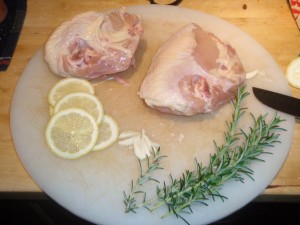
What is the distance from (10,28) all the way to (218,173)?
1857 millimetres

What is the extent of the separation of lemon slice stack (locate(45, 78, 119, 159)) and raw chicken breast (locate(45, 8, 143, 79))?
0.19 metres

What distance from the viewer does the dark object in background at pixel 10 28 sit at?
232cm

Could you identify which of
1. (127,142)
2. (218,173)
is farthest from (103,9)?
(218,173)

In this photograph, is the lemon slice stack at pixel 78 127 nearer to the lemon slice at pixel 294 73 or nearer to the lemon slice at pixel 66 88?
the lemon slice at pixel 66 88

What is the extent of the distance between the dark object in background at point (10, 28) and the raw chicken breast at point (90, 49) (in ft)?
1.39

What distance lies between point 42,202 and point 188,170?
1.02 m

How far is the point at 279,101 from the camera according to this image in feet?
6.28

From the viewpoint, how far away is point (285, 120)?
1839 mm

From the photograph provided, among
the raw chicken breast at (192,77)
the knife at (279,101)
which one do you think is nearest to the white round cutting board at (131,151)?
the knife at (279,101)

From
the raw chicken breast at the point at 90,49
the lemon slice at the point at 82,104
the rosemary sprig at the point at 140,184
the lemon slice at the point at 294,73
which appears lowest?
the rosemary sprig at the point at 140,184

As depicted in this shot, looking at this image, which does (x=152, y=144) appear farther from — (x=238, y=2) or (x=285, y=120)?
(x=238, y=2)

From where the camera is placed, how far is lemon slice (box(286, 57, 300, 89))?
207 cm

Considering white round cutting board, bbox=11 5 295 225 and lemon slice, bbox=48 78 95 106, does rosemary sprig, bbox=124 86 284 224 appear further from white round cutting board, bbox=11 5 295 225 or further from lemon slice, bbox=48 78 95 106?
lemon slice, bbox=48 78 95 106

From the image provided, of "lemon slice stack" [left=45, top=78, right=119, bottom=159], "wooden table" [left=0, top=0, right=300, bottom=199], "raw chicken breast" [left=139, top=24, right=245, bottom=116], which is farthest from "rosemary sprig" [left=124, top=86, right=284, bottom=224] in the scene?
"lemon slice stack" [left=45, top=78, right=119, bottom=159]
